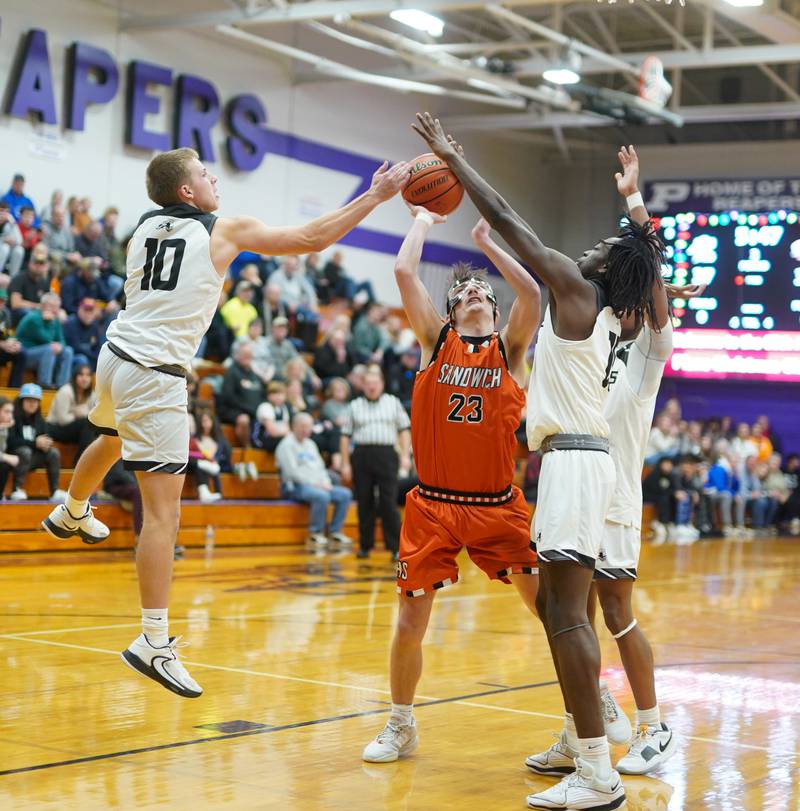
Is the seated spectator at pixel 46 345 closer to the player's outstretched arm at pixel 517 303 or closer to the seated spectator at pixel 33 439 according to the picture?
the seated spectator at pixel 33 439

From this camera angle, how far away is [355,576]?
1080 centimetres

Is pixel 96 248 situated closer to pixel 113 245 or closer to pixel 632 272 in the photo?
pixel 113 245

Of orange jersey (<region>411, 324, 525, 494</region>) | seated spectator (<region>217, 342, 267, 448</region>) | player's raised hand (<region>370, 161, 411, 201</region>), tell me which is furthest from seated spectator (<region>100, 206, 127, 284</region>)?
orange jersey (<region>411, 324, 525, 494</region>)

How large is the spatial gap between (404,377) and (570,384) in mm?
12760

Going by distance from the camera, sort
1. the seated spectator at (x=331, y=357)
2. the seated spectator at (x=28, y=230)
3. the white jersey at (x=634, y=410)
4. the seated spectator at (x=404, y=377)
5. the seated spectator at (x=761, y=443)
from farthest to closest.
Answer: the seated spectator at (x=761, y=443)
the seated spectator at (x=404, y=377)
the seated spectator at (x=331, y=357)
the seated spectator at (x=28, y=230)
the white jersey at (x=634, y=410)

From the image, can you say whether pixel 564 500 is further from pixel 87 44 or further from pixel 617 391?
pixel 87 44

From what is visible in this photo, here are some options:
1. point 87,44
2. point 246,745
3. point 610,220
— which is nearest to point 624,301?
point 246,745

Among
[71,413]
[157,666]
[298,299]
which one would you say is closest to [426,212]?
[157,666]

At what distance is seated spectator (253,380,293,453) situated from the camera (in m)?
13.8

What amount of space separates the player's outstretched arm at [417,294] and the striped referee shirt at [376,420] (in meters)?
7.55

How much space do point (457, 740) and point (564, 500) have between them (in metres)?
1.32

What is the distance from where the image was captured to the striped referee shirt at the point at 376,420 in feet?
40.7

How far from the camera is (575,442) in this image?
4.06 m

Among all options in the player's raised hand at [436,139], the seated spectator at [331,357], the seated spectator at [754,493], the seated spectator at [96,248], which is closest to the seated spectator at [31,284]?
the seated spectator at [96,248]
